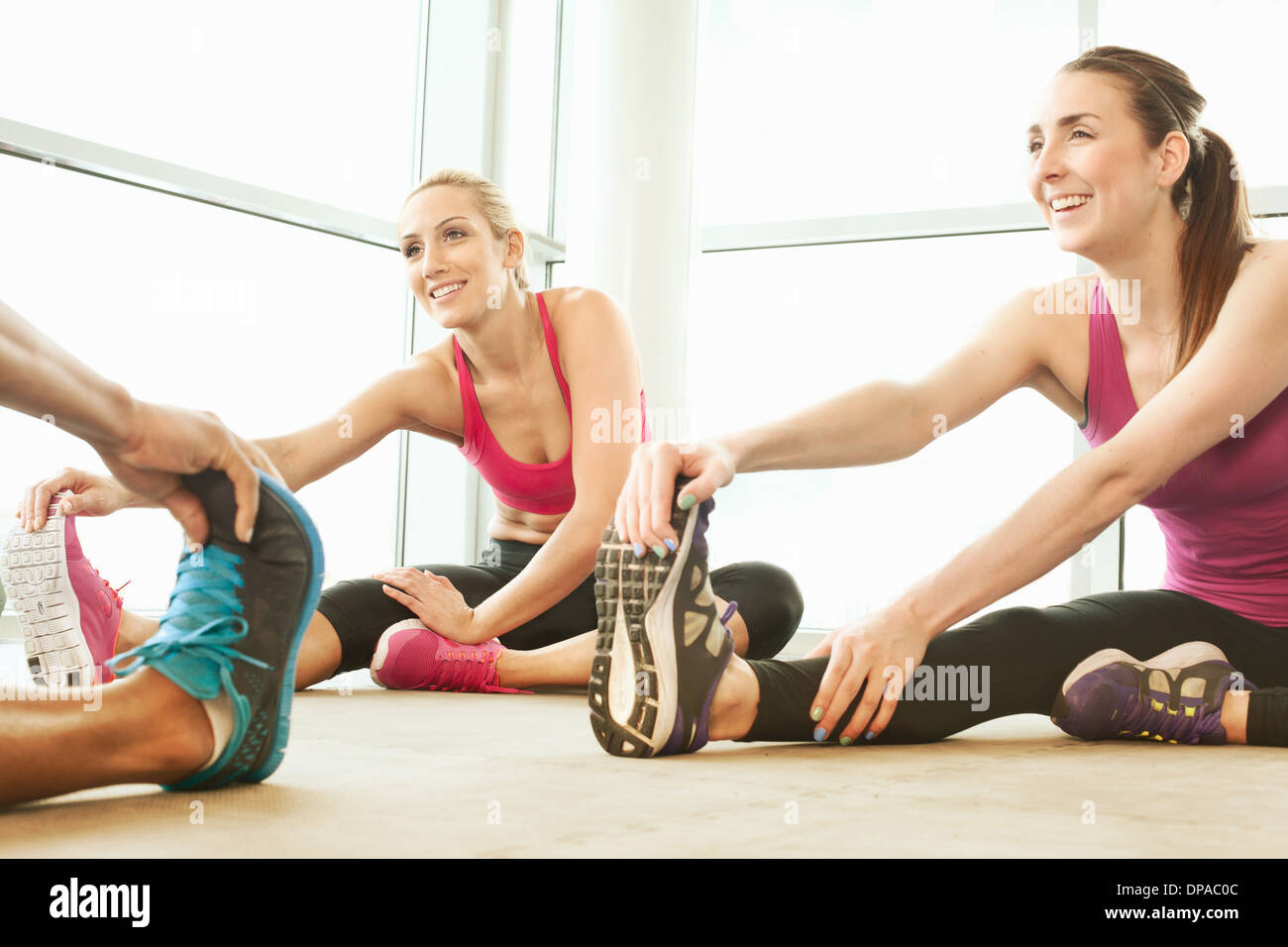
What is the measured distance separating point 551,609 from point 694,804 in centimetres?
114

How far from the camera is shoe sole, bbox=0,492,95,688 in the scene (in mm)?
1577

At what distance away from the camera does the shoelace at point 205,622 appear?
37.3 inches

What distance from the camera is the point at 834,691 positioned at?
1229 mm

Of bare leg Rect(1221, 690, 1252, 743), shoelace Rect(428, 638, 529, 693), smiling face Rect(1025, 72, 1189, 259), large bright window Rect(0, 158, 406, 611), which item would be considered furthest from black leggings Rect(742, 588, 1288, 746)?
large bright window Rect(0, 158, 406, 611)

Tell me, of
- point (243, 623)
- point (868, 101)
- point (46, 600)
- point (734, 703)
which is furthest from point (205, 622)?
point (868, 101)

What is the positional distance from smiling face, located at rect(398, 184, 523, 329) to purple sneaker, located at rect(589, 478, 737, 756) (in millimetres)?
946

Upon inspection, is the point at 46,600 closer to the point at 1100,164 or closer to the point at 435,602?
the point at 435,602

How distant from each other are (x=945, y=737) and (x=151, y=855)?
0.95m

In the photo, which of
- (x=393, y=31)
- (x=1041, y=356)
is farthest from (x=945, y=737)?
(x=393, y=31)

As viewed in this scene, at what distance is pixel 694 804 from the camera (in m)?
0.92

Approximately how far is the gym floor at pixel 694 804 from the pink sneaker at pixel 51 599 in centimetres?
48

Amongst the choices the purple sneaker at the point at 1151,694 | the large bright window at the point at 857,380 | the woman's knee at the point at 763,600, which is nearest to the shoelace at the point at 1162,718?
the purple sneaker at the point at 1151,694

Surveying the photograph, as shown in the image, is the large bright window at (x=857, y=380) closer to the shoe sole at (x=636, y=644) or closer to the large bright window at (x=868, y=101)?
the large bright window at (x=868, y=101)
